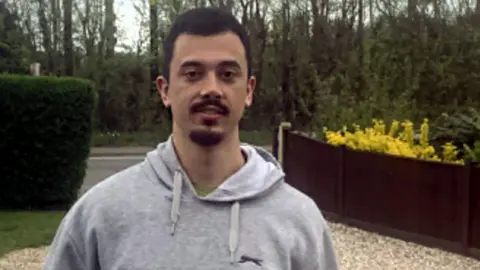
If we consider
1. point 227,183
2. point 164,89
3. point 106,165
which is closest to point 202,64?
point 164,89

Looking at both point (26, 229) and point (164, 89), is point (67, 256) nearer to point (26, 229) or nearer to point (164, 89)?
point (164, 89)

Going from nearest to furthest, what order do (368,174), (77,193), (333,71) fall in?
(368,174)
(77,193)
(333,71)

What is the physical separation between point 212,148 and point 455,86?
1669 cm

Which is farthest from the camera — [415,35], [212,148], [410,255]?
[415,35]

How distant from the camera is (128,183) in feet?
5.73

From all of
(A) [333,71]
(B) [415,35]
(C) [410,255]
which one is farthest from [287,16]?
(C) [410,255]

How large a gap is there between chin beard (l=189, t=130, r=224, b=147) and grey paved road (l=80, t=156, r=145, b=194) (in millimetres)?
13774

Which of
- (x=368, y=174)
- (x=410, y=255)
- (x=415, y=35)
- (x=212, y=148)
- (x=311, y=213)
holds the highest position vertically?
(x=415, y=35)

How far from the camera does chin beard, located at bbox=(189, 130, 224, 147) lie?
1.71 metres

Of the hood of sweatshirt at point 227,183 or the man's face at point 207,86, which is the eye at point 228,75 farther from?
the hood of sweatshirt at point 227,183

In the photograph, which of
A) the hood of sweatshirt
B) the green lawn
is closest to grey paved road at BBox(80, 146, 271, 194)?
the green lawn

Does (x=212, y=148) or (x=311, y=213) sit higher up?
(x=212, y=148)

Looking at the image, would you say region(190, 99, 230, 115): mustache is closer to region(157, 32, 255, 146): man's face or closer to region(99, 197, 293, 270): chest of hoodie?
region(157, 32, 255, 146): man's face

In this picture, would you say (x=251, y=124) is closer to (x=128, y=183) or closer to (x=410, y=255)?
(x=410, y=255)
